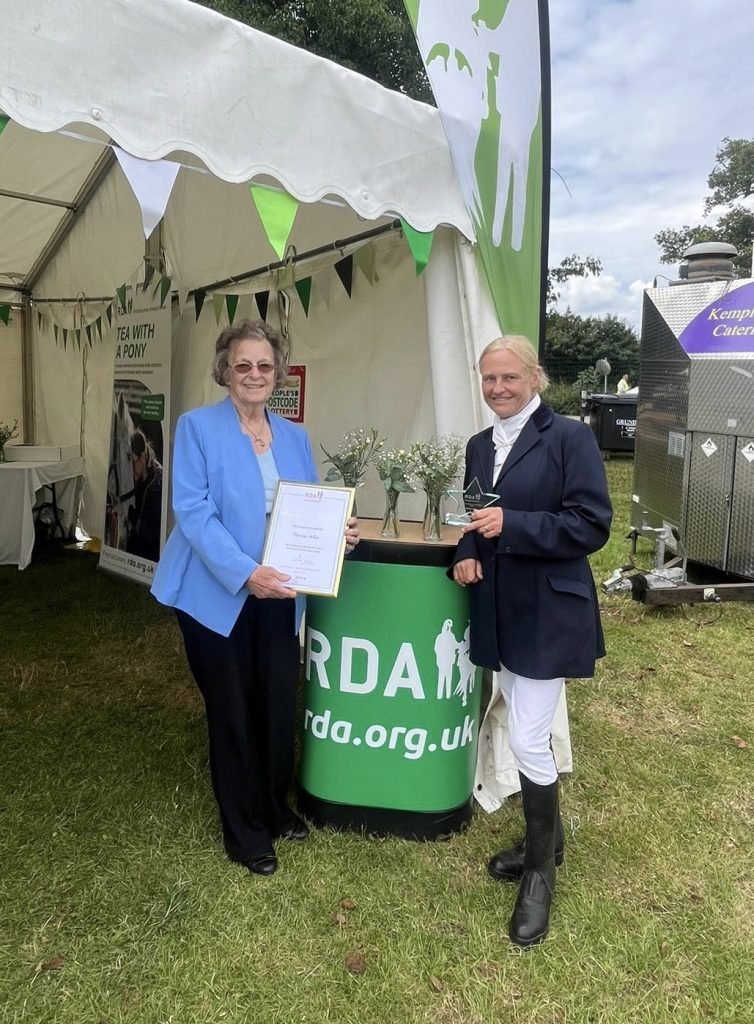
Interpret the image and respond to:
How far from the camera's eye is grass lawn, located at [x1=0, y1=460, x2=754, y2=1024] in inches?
77.3

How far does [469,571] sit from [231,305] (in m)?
3.17

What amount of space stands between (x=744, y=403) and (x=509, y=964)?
464 cm

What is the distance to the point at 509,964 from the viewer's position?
2080 millimetres

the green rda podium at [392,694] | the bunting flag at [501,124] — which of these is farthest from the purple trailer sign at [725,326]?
the green rda podium at [392,694]

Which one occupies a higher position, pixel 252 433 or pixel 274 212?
pixel 274 212

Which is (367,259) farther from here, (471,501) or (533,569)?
(533,569)

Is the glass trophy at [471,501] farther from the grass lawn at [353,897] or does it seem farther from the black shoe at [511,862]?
the grass lawn at [353,897]

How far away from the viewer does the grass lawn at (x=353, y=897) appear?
1963 millimetres

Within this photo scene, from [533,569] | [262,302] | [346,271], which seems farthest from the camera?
[262,302]

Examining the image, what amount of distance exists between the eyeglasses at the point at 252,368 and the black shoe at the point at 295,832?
5.37 feet

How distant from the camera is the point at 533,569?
2.13m

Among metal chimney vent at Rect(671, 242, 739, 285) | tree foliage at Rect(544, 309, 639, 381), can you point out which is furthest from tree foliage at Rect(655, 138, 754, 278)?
metal chimney vent at Rect(671, 242, 739, 285)

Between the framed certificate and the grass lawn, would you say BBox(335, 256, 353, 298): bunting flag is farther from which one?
the grass lawn

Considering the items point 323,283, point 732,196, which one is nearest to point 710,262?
point 323,283
